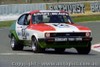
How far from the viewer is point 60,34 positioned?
11359 millimetres

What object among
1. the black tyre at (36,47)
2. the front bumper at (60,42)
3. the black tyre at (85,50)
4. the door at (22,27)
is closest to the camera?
the front bumper at (60,42)

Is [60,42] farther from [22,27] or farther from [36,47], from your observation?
[22,27]

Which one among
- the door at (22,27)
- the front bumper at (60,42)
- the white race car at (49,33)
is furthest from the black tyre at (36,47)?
Answer: the door at (22,27)

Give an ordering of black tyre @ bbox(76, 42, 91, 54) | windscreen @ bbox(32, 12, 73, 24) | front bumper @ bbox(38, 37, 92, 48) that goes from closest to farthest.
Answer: front bumper @ bbox(38, 37, 92, 48), black tyre @ bbox(76, 42, 91, 54), windscreen @ bbox(32, 12, 73, 24)

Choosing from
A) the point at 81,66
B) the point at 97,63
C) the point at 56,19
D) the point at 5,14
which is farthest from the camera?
the point at 5,14

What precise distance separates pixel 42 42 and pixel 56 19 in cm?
166

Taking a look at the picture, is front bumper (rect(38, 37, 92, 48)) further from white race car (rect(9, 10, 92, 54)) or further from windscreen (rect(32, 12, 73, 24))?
windscreen (rect(32, 12, 73, 24))

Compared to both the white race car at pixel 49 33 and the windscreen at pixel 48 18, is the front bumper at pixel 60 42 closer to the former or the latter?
the white race car at pixel 49 33

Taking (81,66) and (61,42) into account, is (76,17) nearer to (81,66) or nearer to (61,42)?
(61,42)

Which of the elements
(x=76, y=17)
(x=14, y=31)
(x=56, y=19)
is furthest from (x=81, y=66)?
(x=76, y=17)

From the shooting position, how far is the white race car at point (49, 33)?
1132 cm

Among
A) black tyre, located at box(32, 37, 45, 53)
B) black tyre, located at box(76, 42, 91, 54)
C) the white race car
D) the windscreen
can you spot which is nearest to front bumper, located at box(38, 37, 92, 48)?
the white race car

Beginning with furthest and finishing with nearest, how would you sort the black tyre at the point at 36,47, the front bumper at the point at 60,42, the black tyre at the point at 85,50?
the black tyre at the point at 85,50 < the black tyre at the point at 36,47 < the front bumper at the point at 60,42

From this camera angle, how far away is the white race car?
37.1ft
